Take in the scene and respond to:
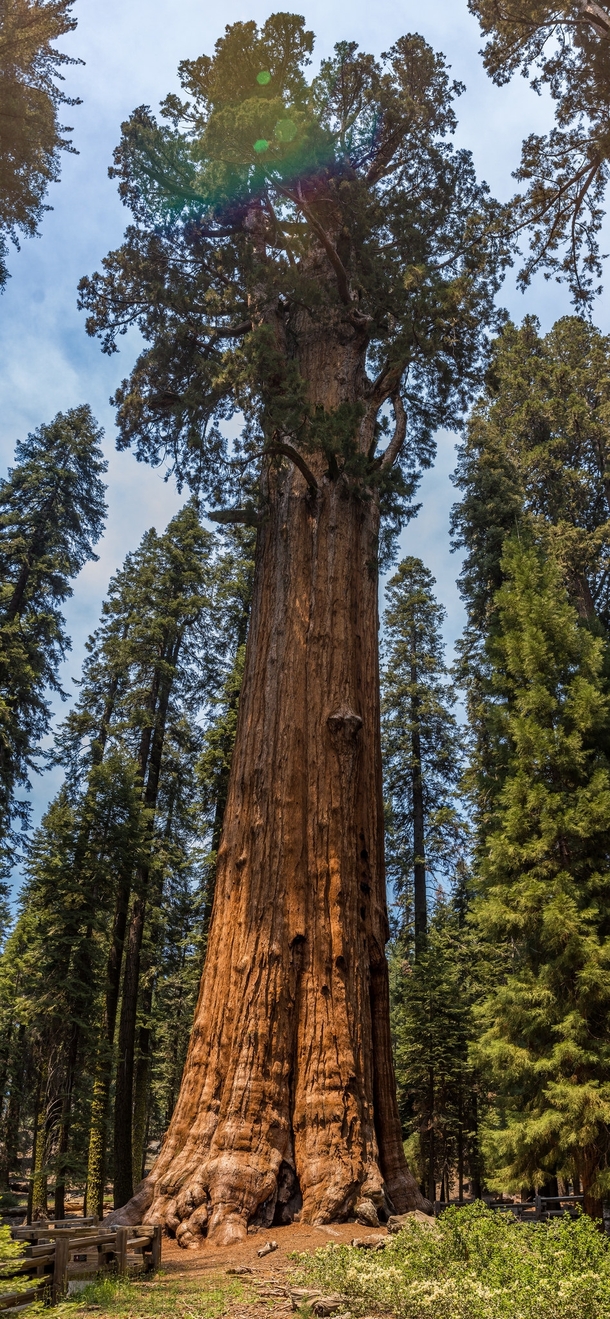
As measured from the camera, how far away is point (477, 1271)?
14.4 feet

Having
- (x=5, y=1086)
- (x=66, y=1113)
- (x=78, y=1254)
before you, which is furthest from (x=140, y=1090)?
(x=78, y=1254)

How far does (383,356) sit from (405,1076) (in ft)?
47.2

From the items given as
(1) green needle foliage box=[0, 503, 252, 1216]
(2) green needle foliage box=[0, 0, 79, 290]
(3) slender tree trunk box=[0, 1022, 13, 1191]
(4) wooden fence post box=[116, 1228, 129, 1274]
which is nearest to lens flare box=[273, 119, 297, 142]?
(2) green needle foliage box=[0, 0, 79, 290]

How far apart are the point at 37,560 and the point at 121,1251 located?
15.9 m

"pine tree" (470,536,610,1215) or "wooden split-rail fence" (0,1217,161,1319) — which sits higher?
"pine tree" (470,536,610,1215)

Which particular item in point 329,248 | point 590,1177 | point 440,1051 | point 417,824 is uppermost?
point 329,248

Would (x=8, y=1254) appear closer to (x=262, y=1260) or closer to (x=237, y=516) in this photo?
(x=262, y=1260)

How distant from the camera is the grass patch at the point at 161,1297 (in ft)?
14.9

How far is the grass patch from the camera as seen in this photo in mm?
4547

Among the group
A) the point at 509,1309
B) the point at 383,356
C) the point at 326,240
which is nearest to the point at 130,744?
the point at 383,356

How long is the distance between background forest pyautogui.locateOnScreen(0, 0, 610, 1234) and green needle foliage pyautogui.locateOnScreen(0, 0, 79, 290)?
0.04 m

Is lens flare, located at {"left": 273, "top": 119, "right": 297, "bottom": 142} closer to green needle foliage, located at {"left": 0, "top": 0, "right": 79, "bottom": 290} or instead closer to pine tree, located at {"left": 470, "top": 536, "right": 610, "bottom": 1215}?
green needle foliage, located at {"left": 0, "top": 0, "right": 79, "bottom": 290}

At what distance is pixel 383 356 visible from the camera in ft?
44.6

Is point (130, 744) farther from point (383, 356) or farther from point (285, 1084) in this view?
point (285, 1084)
